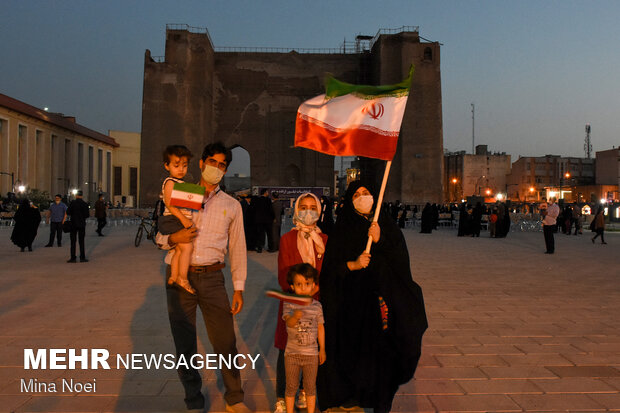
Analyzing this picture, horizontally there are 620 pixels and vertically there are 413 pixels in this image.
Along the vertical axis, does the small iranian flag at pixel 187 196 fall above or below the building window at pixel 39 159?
below

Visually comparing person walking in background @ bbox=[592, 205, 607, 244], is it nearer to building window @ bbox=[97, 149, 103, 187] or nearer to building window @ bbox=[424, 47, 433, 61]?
building window @ bbox=[424, 47, 433, 61]

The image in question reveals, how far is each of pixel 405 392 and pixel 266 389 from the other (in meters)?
0.92

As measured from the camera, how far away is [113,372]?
3842 mm

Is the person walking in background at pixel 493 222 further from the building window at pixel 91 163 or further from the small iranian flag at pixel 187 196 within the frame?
the building window at pixel 91 163

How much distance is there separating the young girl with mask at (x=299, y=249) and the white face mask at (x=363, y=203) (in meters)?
0.24

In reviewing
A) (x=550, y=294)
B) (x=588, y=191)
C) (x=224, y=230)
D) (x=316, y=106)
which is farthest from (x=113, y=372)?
(x=588, y=191)

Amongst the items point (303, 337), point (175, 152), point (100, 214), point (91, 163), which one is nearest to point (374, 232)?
point (303, 337)

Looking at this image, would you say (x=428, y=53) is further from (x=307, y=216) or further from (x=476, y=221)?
(x=307, y=216)

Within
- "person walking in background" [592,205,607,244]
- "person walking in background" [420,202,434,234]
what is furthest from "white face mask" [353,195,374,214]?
"person walking in background" [420,202,434,234]

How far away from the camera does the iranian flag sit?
11.0ft

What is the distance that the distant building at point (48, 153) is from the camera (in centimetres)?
4753

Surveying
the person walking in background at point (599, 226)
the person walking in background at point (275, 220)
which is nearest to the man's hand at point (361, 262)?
the person walking in background at point (275, 220)

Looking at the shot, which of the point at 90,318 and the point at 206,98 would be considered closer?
the point at 90,318

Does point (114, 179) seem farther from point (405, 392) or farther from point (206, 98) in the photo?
point (405, 392)
